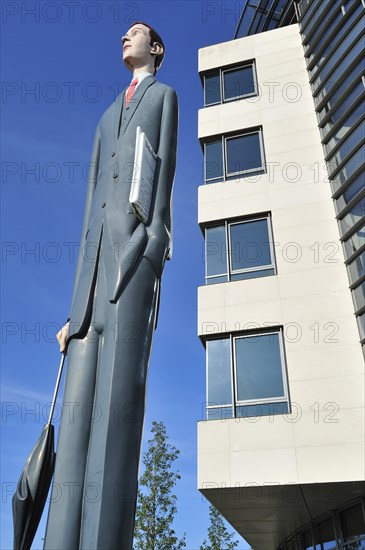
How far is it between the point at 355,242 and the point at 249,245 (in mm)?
3124

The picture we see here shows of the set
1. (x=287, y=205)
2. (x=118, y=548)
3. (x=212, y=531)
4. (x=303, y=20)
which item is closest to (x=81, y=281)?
(x=118, y=548)

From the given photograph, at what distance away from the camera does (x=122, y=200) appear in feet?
12.1

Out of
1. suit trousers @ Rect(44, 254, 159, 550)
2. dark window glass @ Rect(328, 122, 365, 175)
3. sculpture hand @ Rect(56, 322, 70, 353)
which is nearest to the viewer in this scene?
suit trousers @ Rect(44, 254, 159, 550)

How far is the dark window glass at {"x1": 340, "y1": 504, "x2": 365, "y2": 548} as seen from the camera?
36.3ft

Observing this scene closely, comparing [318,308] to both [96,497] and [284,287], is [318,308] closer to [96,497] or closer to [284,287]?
[284,287]

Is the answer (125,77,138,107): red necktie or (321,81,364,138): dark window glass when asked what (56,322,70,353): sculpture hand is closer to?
(125,77,138,107): red necktie

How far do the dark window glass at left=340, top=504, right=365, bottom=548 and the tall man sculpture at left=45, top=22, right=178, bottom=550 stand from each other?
10292mm

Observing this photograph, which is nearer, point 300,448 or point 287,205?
point 300,448

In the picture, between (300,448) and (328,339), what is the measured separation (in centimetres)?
280

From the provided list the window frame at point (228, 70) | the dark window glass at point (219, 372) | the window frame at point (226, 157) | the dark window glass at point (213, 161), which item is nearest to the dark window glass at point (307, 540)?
the dark window glass at point (219, 372)

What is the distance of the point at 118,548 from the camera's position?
2518 millimetres

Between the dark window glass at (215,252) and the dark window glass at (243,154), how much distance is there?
2210 millimetres

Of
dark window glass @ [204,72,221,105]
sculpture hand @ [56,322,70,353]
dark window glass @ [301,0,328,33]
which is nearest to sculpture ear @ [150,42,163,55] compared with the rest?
sculpture hand @ [56,322,70,353]

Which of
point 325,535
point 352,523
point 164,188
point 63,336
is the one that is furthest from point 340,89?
point 63,336
